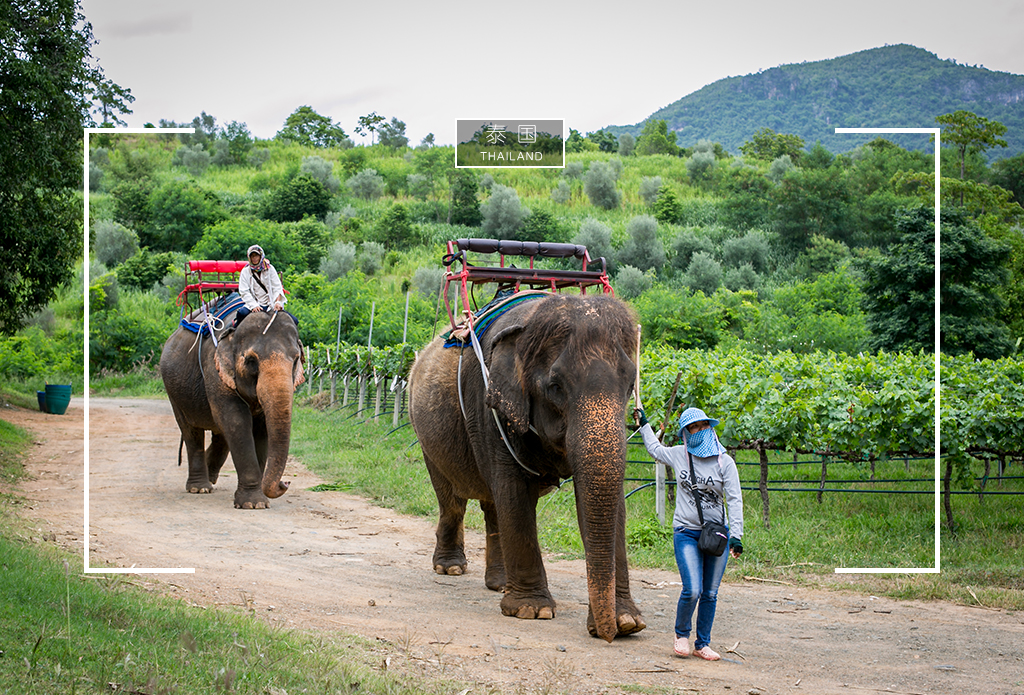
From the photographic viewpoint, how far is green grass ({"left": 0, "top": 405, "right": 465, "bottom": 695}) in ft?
15.4

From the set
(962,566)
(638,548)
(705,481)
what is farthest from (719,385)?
(705,481)

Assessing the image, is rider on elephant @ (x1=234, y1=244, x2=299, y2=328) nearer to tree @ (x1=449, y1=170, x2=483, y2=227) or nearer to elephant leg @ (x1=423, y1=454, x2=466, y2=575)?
elephant leg @ (x1=423, y1=454, x2=466, y2=575)

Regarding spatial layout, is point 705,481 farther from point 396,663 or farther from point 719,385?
Answer: point 719,385

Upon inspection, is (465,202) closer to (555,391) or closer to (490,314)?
(490,314)

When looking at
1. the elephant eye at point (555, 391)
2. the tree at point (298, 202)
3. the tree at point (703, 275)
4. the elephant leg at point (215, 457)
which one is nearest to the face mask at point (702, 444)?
the elephant eye at point (555, 391)

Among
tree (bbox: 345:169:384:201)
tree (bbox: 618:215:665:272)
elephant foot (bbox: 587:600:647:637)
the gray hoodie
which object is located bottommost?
elephant foot (bbox: 587:600:647:637)

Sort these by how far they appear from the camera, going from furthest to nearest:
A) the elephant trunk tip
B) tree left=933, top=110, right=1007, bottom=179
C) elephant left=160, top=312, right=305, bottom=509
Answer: tree left=933, top=110, right=1007, bottom=179 < elephant left=160, top=312, right=305, bottom=509 < the elephant trunk tip

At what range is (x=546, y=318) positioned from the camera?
6.36 metres

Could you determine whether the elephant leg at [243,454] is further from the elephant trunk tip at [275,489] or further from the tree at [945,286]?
the tree at [945,286]

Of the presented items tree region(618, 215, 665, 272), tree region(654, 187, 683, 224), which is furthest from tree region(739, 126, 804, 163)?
tree region(618, 215, 665, 272)

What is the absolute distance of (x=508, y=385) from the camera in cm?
657

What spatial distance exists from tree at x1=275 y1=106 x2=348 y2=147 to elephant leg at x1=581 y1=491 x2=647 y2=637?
8923cm

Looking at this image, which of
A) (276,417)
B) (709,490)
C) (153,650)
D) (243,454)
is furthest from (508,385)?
(243,454)

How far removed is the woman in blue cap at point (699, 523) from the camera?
6125 mm
